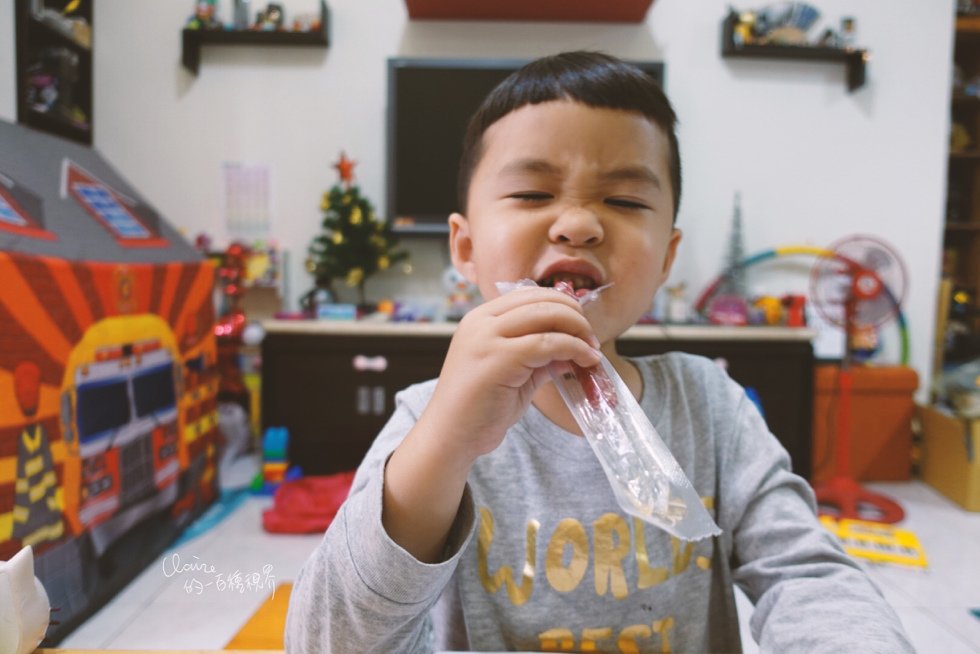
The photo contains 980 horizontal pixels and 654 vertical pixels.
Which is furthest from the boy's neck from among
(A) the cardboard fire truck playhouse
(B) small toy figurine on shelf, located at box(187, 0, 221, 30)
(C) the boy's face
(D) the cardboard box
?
(B) small toy figurine on shelf, located at box(187, 0, 221, 30)

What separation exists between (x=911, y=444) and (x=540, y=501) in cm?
248

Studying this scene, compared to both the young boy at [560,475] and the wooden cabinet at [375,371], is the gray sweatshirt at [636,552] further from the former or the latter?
the wooden cabinet at [375,371]

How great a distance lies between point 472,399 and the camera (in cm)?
39

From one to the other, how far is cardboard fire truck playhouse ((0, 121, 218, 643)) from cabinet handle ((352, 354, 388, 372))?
1.89ft

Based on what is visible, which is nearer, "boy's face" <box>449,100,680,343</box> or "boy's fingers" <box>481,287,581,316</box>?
"boy's fingers" <box>481,287,581,316</box>

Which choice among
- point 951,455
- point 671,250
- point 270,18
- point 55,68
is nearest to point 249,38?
point 270,18

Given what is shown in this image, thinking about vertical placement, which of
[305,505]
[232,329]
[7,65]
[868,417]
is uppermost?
[7,65]

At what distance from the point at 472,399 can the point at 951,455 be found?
2.55 m

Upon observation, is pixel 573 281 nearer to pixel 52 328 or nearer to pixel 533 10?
pixel 52 328

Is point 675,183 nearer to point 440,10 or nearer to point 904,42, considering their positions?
point 440,10

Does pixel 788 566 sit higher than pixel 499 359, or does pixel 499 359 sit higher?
pixel 499 359

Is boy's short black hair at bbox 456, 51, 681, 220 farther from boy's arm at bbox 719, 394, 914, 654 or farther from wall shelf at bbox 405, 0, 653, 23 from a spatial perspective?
wall shelf at bbox 405, 0, 653, 23

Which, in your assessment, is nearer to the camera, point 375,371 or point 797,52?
point 375,371

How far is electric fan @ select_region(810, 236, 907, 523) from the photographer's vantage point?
199 cm
